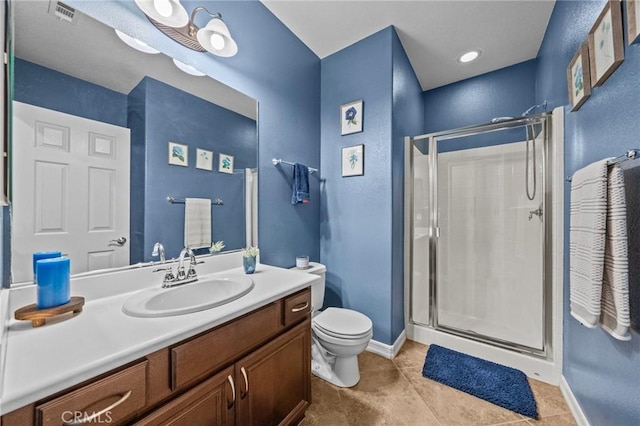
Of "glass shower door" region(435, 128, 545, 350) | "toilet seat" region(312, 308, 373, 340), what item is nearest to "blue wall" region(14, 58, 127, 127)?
"toilet seat" region(312, 308, 373, 340)

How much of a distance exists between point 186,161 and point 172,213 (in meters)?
0.30

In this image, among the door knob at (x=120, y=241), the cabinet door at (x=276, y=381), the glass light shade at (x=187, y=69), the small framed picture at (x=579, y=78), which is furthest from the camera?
the glass light shade at (x=187, y=69)

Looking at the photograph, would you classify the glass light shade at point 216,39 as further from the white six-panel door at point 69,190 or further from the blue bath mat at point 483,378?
the blue bath mat at point 483,378

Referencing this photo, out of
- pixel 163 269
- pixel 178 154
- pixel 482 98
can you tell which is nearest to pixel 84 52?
pixel 178 154

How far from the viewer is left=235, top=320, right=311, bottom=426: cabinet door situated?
1.00 metres

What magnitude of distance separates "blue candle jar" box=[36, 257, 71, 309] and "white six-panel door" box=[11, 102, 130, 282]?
0.17 meters

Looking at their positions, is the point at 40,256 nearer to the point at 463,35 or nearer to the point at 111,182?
the point at 111,182

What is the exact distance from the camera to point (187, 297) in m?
1.20

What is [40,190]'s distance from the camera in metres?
0.91

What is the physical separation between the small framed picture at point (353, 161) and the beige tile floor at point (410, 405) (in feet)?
5.11

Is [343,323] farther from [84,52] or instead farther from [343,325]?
[84,52]

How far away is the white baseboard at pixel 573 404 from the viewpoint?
1335 millimetres

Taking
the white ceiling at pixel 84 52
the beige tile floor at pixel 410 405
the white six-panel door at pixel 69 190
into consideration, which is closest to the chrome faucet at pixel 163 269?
the white six-panel door at pixel 69 190

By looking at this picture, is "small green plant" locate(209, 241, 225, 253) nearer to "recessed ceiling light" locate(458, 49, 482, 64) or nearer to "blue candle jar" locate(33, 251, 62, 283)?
"blue candle jar" locate(33, 251, 62, 283)
